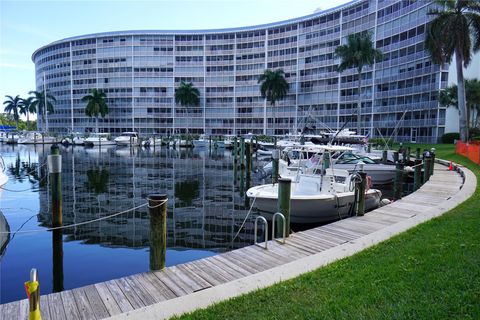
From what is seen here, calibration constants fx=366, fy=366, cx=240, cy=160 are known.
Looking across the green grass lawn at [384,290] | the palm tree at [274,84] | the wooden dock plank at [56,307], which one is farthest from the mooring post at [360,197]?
the palm tree at [274,84]

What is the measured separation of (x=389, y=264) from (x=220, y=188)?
18952 millimetres

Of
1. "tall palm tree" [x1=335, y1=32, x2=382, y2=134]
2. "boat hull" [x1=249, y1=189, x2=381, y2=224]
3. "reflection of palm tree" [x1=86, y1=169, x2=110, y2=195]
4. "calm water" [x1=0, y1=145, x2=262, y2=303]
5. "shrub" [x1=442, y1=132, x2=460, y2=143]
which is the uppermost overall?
"tall palm tree" [x1=335, y1=32, x2=382, y2=134]

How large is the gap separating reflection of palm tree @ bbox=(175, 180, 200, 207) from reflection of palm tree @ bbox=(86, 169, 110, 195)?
15.8 feet

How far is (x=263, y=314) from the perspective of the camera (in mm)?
5461

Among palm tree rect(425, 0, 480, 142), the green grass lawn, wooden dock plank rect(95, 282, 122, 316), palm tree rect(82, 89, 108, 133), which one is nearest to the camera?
the green grass lawn

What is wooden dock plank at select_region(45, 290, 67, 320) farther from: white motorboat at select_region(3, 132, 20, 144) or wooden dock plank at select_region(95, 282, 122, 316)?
white motorboat at select_region(3, 132, 20, 144)

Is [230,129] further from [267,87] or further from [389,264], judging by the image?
[389,264]

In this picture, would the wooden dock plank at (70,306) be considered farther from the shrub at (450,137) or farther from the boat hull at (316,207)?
the shrub at (450,137)

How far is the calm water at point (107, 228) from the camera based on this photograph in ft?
35.4

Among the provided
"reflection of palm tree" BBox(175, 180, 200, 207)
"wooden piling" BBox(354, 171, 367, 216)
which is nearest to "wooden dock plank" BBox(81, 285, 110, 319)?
"wooden piling" BBox(354, 171, 367, 216)

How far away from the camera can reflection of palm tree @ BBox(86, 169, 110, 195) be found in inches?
948

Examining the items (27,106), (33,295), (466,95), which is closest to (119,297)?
(33,295)

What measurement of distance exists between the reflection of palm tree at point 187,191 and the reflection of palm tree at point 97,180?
4812mm

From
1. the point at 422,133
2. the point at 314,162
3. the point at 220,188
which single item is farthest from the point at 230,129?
the point at 314,162
